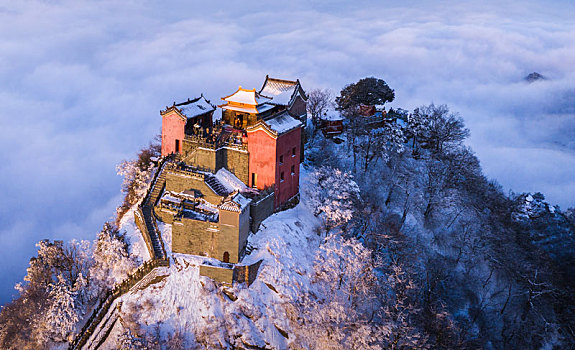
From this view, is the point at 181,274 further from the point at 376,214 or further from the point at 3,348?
the point at 376,214

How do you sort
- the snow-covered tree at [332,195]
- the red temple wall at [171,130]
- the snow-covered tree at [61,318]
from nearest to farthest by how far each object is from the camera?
1. the snow-covered tree at [61,318]
2. the snow-covered tree at [332,195]
3. the red temple wall at [171,130]

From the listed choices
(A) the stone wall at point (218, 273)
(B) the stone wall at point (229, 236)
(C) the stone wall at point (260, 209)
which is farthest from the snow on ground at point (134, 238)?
(C) the stone wall at point (260, 209)

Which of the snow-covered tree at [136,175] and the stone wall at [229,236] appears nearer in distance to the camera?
the stone wall at [229,236]

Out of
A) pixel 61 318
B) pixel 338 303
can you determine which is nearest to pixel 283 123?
pixel 338 303

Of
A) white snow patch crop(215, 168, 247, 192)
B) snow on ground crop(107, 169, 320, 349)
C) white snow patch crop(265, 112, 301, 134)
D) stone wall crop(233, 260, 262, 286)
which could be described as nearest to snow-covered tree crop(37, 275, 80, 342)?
snow on ground crop(107, 169, 320, 349)

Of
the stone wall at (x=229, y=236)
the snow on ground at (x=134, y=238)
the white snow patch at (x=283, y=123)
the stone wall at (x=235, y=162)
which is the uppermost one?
the white snow patch at (x=283, y=123)

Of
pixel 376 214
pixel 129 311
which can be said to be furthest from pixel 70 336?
pixel 376 214

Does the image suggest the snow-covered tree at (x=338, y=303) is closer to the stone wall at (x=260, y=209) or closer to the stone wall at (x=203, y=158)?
the stone wall at (x=260, y=209)
